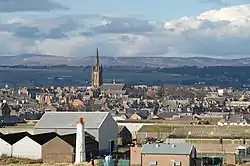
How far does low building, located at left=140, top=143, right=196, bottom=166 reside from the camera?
3434 cm

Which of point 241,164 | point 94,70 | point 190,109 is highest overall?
point 94,70

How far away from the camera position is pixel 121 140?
162 feet

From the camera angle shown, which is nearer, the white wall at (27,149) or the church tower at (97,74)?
the white wall at (27,149)

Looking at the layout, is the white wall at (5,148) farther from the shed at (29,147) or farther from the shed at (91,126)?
the shed at (91,126)

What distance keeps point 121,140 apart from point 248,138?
8.80 metres

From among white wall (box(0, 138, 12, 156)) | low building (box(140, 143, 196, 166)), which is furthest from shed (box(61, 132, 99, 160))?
low building (box(140, 143, 196, 166))

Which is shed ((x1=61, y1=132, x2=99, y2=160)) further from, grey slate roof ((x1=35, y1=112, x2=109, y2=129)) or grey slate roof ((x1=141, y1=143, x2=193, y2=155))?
grey slate roof ((x1=141, y1=143, x2=193, y2=155))

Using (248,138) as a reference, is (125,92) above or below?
above

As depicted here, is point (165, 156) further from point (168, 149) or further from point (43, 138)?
point (43, 138)

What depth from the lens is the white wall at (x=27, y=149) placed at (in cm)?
3978

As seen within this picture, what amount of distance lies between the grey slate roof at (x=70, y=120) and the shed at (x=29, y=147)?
15.9ft

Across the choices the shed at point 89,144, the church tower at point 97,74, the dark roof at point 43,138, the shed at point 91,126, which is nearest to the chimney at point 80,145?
the shed at point 89,144

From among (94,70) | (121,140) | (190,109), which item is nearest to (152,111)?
(190,109)

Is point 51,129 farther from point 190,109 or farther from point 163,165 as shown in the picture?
point 190,109
